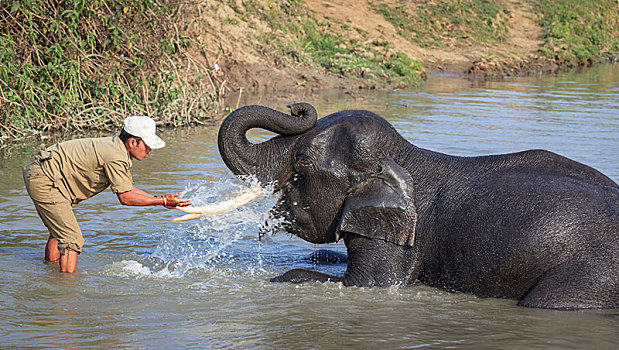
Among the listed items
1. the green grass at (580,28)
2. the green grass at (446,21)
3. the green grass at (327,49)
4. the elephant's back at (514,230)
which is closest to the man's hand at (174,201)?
the elephant's back at (514,230)

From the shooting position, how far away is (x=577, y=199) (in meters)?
6.17

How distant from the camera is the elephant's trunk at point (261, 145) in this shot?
6.44m

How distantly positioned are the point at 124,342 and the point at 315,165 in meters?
1.97

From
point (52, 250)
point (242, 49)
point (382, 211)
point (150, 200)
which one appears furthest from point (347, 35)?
point (382, 211)

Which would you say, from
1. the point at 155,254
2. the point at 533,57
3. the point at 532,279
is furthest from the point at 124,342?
the point at 533,57

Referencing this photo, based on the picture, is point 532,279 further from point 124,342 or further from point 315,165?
point 124,342

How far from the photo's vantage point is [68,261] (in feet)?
23.1

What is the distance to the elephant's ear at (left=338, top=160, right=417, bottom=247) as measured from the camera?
6457 mm

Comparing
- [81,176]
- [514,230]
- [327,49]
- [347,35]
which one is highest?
[347,35]

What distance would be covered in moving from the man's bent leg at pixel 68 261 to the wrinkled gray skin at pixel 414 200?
63.0 inches

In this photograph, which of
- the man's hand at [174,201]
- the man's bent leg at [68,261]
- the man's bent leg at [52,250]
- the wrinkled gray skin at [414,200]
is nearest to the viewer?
the wrinkled gray skin at [414,200]

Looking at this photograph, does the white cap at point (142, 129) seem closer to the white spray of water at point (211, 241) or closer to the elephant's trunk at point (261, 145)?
the white spray of water at point (211, 241)

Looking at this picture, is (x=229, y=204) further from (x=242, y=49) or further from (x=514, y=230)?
(x=242, y=49)

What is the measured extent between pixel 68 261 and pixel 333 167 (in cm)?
231
